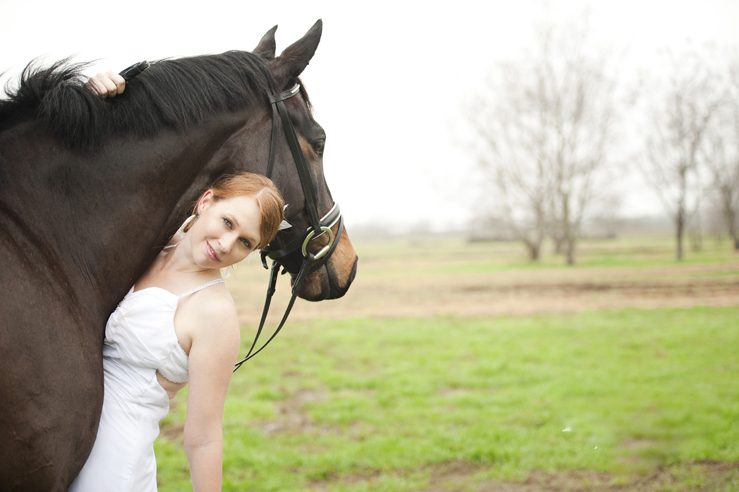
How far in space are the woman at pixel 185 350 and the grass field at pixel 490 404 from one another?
310 cm

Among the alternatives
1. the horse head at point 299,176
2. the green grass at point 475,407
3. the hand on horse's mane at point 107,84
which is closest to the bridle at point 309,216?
the horse head at point 299,176

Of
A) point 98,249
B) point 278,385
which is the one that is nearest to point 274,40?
point 98,249

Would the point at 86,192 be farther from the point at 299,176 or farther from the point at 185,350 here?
the point at 299,176

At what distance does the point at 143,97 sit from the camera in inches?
66.8

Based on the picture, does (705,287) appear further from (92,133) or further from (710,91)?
(92,133)

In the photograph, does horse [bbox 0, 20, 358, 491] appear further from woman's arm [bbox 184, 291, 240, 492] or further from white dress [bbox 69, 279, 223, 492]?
woman's arm [bbox 184, 291, 240, 492]

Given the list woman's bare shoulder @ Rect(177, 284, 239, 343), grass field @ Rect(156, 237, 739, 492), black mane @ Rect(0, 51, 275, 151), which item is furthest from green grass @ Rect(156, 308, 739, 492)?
black mane @ Rect(0, 51, 275, 151)

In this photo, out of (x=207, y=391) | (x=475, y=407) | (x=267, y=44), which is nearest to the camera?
(x=207, y=391)

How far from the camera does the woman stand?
4.93 feet

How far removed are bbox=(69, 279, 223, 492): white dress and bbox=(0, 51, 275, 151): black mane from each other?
0.62 m

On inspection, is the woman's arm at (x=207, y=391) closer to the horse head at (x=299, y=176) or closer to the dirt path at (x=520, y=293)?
the horse head at (x=299, y=176)

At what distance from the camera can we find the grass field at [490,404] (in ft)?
14.5

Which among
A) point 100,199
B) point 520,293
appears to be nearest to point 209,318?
point 100,199

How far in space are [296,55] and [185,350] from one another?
51.4 inches
